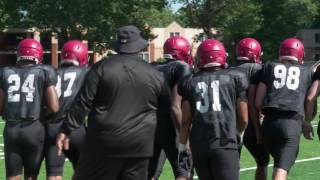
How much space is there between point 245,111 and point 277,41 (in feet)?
187

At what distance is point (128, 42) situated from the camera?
5754 millimetres

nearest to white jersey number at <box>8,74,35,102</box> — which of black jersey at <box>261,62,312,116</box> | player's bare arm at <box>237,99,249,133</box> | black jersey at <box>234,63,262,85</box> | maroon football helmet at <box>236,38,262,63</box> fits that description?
player's bare arm at <box>237,99,249,133</box>

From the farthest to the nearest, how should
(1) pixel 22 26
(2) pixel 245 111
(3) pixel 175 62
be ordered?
1. (1) pixel 22 26
2. (3) pixel 175 62
3. (2) pixel 245 111

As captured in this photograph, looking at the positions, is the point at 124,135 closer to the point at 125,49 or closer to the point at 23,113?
the point at 125,49

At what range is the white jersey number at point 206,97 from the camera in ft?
20.3

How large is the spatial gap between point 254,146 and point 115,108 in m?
3.09

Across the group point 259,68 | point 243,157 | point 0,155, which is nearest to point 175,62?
point 259,68

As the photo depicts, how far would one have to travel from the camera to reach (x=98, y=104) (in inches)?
223

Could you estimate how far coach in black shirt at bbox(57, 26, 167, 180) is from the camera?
559cm

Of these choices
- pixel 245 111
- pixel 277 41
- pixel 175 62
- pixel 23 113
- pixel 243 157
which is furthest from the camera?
pixel 277 41

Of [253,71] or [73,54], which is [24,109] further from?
[253,71]

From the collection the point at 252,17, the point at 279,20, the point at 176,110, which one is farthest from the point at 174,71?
the point at 279,20

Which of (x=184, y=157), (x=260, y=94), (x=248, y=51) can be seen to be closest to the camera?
(x=184, y=157)

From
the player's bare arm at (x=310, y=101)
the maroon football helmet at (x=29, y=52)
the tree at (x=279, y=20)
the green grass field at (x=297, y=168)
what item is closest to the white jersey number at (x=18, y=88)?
the maroon football helmet at (x=29, y=52)
